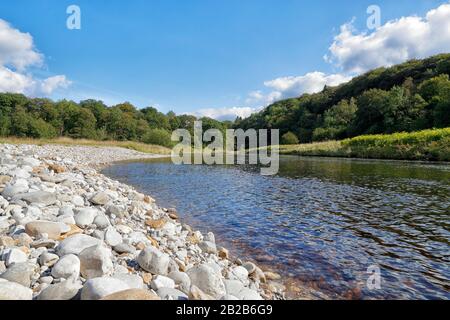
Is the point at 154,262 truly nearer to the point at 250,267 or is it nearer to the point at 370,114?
the point at 250,267

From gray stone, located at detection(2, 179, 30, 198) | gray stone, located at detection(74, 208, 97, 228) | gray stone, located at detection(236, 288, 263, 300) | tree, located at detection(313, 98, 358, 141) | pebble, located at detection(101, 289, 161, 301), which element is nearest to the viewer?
pebble, located at detection(101, 289, 161, 301)

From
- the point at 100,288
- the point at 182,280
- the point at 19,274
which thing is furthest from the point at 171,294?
the point at 19,274

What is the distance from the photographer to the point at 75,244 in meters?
4.32

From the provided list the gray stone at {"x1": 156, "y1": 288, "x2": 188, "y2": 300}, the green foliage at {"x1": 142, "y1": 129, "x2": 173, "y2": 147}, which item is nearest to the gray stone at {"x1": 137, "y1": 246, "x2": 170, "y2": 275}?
the gray stone at {"x1": 156, "y1": 288, "x2": 188, "y2": 300}

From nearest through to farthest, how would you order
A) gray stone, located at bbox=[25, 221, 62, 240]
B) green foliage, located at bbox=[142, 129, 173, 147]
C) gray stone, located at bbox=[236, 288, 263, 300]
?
gray stone, located at bbox=[236, 288, 263, 300], gray stone, located at bbox=[25, 221, 62, 240], green foliage, located at bbox=[142, 129, 173, 147]

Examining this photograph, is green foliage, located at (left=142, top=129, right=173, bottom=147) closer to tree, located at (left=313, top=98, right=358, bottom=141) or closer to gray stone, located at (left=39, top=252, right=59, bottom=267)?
tree, located at (left=313, top=98, right=358, bottom=141)

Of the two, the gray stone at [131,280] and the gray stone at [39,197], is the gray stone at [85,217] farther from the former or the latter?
the gray stone at [131,280]

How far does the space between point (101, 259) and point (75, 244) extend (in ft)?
2.28

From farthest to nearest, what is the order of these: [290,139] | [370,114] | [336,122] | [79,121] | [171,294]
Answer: [290,139]
[336,122]
[79,121]
[370,114]
[171,294]

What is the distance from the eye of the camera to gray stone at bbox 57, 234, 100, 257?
4.20 metres

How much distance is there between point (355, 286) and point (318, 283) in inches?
23.4

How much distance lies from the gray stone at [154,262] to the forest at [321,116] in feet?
176

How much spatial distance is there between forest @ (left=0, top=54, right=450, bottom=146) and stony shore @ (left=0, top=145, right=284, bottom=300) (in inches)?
2063

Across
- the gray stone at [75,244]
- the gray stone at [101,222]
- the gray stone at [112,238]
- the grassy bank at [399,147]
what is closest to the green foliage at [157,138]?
the grassy bank at [399,147]
